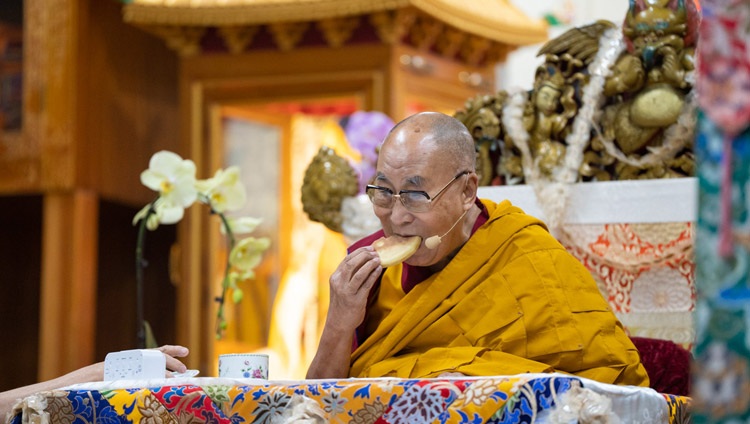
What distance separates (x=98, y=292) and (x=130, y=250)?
0.42 m

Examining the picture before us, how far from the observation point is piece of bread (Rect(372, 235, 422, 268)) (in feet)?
7.50

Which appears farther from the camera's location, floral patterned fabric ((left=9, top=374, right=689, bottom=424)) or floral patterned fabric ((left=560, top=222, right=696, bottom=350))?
floral patterned fabric ((left=560, top=222, right=696, bottom=350))

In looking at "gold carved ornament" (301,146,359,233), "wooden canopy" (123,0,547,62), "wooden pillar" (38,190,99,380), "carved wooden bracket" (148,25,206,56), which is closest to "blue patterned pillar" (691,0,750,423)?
"gold carved ornament" (301,146,359,233)

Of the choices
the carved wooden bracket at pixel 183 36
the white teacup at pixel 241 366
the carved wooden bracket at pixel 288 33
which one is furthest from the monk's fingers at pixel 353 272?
the carved wooden bracket at pixel 183 36

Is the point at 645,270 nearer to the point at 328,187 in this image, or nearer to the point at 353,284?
the point at 328,187

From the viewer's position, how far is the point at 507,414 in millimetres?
1705

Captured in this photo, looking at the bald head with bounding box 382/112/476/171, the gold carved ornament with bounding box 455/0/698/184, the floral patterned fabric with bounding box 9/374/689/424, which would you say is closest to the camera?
the floral patterned fabric with bounding box 9/374/689/424

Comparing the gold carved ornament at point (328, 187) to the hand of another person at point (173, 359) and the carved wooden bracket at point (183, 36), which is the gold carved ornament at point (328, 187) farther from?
the carved wooden bracket at point (183, 36)

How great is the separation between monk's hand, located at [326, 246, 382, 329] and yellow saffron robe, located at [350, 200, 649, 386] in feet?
0.30

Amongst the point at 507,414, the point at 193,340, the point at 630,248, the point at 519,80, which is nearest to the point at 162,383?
the point at 507,414

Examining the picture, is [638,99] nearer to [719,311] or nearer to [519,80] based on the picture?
[719,311]

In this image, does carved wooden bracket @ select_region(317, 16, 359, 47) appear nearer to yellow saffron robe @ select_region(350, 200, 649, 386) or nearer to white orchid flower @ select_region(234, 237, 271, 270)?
white orchid flower @ select_region(234, 237, 271, 270)

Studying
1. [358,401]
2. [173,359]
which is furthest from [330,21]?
[358,401]

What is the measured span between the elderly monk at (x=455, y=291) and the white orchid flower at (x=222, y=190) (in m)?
1.00
